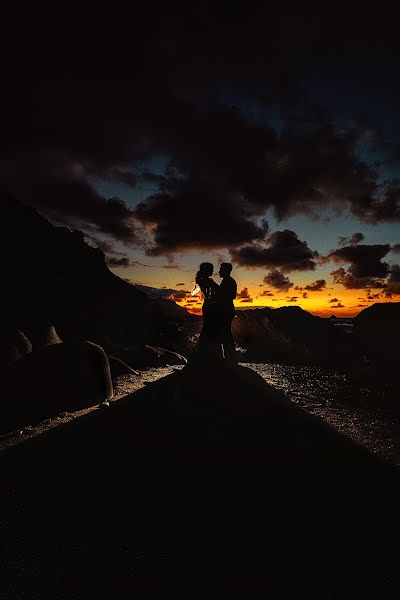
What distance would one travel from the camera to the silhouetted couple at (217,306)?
7.62 meters

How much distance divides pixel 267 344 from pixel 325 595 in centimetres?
2154

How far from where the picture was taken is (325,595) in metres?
1.62

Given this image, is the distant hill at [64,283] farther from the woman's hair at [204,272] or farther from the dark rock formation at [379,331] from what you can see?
the woman's hair at [204,272]

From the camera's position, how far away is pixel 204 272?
24.7 ft

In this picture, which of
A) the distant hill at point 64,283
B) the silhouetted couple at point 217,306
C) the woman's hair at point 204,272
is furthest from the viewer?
the distant hill at point 64,283

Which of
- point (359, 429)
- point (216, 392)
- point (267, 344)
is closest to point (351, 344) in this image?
point (267, 344)

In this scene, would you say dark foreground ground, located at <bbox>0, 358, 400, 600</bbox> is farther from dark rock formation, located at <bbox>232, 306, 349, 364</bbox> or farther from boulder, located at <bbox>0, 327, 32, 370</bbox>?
dark rock formation, located at <bbox>232, 306, 349, 364</bbox>

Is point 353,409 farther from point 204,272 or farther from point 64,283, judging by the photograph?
point 64,283

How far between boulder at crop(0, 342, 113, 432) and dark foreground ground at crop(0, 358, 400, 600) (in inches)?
105

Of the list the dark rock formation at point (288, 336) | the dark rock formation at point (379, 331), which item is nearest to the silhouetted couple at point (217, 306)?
the dark rock formation at point (288, 336)

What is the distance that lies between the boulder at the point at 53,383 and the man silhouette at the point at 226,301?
10.3 ft

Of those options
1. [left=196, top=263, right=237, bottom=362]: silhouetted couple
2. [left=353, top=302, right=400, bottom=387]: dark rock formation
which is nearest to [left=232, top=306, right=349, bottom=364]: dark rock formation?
[left=353, top=302, right=400, bottom=387]: dark rock formation

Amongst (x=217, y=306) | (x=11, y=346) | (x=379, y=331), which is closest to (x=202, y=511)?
(x=217, y=306)

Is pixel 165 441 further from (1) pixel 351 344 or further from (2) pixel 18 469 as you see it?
(1) pixel 351 344
